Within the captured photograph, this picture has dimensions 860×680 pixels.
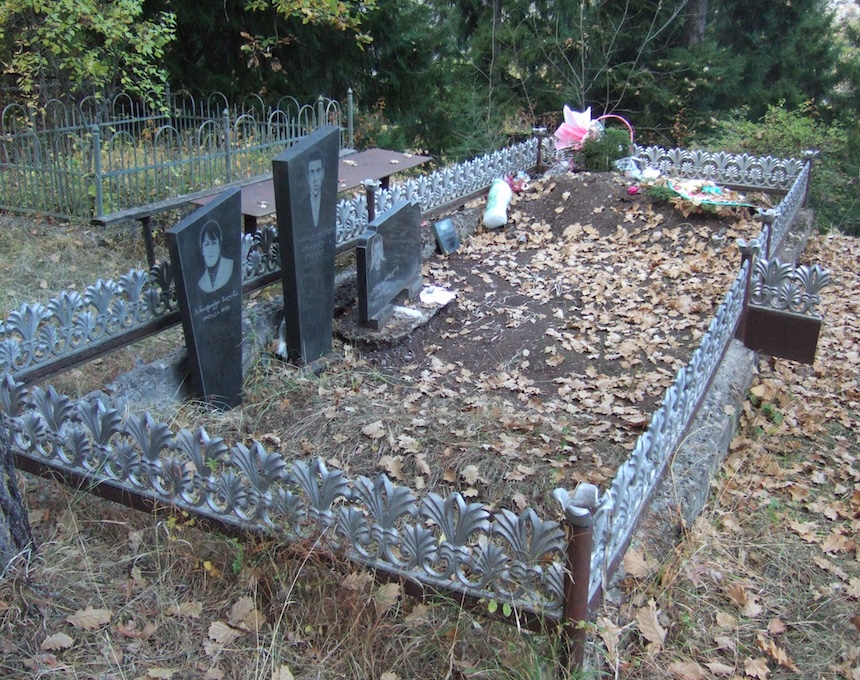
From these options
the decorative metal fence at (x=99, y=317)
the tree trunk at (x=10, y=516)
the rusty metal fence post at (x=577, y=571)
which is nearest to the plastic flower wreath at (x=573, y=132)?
the decorative metal fence at (x=99, y=317)

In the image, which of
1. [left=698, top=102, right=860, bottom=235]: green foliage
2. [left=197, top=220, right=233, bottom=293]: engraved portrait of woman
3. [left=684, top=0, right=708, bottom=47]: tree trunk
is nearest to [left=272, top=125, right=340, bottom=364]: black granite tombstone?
[left=197, top=220, right=233, bottom=293]: engraved portrait of woman

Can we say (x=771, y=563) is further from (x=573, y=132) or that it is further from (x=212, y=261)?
(x=573, y=132)

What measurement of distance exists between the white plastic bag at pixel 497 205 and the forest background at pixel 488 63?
9.92ft

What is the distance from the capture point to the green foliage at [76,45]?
8.09m

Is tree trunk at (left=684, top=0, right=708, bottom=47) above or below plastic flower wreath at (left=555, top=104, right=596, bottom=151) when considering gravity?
above

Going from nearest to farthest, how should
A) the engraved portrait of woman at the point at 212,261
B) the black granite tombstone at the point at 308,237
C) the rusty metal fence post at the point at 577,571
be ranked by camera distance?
the rusty metal fence post at the point at 577,571 < the engraved portrait of woman at the point at 212,261 < the black granite tombstone at the point at 308,237

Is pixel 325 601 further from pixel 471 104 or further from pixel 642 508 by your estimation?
pixel 471 104

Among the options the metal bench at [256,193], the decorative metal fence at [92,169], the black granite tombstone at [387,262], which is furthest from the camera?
the decorative metal fence at [92,169]

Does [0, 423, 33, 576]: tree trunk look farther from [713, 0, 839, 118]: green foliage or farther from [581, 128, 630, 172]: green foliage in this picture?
[713, 0, 839, 118]: green foliage

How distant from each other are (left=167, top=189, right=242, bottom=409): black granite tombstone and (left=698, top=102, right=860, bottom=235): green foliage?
8.63 meters

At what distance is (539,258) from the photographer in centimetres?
790

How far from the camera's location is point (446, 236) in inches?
317

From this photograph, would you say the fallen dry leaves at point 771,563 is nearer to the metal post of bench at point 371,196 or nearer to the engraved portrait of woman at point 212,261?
the engraved portrait of woman at point 212,261

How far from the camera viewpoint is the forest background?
29.8 feet
